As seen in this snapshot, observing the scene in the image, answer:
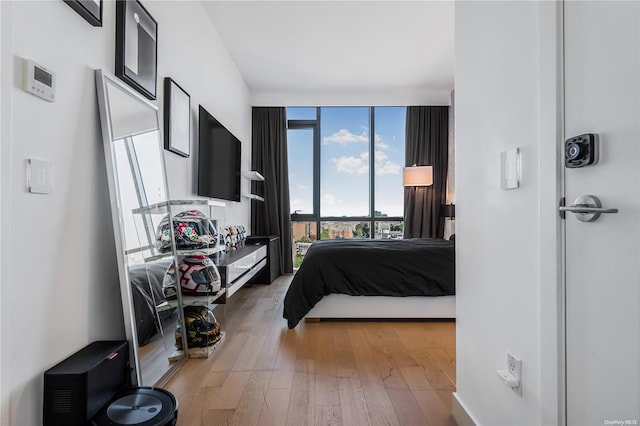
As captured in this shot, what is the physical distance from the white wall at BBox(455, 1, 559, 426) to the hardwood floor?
388mm

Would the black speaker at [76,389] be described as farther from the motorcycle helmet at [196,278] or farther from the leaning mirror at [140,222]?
the motorcycle helmet at [196,278]

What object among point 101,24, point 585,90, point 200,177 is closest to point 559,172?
point 585,90

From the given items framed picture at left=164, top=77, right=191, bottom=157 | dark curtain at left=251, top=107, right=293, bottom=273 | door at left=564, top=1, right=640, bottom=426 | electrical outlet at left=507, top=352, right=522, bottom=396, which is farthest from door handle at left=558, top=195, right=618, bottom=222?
dark curtain at left=251, top=107, right=293, bottom=273

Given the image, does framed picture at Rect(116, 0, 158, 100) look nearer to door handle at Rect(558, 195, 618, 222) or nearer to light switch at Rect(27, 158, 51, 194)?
light switch at Rect(27, 158, 51, 194)

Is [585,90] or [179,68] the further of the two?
[179,68]

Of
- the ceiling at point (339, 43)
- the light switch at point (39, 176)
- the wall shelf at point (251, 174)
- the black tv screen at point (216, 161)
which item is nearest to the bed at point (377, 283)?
the black tv screen at point (216, 161)

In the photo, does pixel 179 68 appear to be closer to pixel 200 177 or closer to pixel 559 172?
pixel 200 177

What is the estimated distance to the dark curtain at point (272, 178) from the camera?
556 cm

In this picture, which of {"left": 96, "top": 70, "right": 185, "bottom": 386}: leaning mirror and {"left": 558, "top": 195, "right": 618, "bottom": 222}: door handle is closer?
{"left": 558, "top": 195, "right": 618, "bottom": 222}: door handle

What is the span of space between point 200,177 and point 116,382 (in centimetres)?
198

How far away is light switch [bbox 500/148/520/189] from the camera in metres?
1.13

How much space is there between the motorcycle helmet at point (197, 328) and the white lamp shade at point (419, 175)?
399 cm

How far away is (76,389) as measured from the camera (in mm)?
1284

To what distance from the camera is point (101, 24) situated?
1654mm
